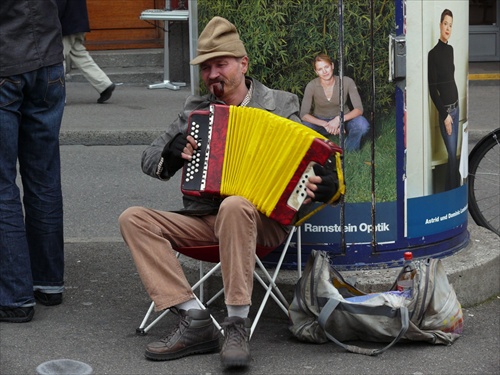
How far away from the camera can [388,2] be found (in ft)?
16.5

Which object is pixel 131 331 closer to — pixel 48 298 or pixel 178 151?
pixel 48 298

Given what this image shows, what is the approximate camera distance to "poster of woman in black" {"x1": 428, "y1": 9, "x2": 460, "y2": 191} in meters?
5.22

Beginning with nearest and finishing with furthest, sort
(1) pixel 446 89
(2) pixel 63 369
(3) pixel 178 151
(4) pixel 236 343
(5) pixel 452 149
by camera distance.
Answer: (2) pixel 63 369, (4) pixel 236 343, (3) pixel 178 151, (1) pixel 446 89, (5) pixel 452 149

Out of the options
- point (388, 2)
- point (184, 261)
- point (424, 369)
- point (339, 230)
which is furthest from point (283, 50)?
point (424, 369)

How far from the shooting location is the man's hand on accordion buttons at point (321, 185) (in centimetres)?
458

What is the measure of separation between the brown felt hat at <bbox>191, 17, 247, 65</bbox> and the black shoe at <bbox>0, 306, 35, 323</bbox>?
1.35m

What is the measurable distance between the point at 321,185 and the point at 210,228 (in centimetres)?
58

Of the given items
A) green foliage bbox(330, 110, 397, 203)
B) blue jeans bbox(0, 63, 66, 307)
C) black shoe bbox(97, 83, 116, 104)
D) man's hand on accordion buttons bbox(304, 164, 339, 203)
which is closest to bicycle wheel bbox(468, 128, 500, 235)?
green foliage bbox(330, 110, 397, 203)

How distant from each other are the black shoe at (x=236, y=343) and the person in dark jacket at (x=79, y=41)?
6.29 meters

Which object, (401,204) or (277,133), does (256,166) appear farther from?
(401,204)

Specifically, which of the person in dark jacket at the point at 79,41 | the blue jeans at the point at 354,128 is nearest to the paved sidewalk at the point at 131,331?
the blue jeans at the point at 354,128

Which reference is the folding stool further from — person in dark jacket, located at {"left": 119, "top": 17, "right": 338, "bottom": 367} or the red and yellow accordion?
the red and yellow accordion

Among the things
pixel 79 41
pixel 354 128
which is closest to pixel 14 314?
pixel 354 128

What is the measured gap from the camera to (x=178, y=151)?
4719 mm
